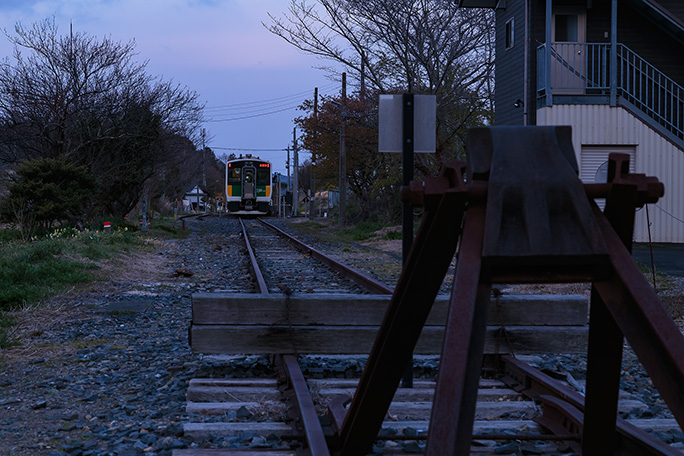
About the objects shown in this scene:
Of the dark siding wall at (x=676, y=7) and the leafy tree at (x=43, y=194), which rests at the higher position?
the dark siding wall at (x=676, y=7)

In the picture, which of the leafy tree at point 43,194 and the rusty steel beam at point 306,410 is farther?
the leafy tree at point 43,194

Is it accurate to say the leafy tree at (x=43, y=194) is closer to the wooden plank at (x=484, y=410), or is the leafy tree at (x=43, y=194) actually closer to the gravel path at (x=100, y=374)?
the gravel path at (x=100, y=374)

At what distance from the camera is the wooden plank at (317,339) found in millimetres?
5301

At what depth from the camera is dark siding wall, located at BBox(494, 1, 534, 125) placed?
20125mm

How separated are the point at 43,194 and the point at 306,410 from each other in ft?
49.7

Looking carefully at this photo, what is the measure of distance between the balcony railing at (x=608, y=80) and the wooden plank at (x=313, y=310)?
14.1 m

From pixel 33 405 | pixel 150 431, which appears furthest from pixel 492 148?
pixel 33 405

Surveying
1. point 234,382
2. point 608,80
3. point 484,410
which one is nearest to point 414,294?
point 484,410

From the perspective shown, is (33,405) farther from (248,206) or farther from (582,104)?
(248,206)

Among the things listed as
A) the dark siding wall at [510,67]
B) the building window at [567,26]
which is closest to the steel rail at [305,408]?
the dark siding wall at [510,67]

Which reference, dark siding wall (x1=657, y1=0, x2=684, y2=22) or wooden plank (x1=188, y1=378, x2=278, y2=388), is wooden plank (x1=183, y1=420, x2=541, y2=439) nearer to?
wooden plank (x1=188, y1=378, x2=278, y2=388)

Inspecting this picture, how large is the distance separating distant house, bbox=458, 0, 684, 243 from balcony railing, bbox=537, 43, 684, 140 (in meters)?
0.03

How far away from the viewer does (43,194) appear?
17.2 m

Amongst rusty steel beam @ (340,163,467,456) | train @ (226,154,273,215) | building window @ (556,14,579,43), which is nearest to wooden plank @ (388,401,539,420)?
rusty steel beam @ (340,163,467,456)
